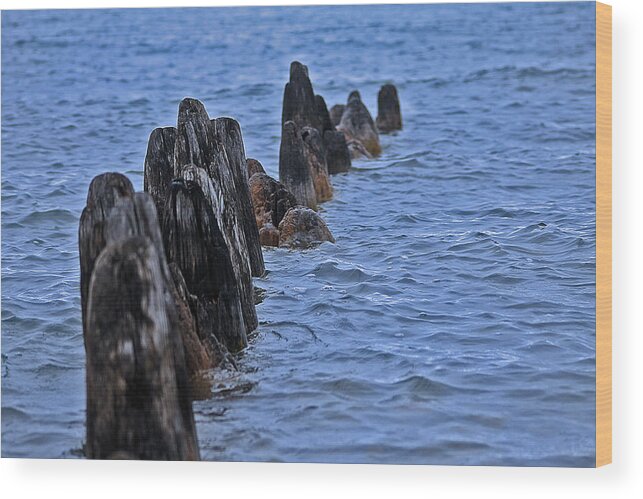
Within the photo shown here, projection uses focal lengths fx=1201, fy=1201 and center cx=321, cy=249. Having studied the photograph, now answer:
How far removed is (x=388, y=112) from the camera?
17.8 metres

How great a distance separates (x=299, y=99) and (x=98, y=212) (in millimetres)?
7642

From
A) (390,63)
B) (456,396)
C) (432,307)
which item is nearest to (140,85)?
(390,63)

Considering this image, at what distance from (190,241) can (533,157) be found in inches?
271

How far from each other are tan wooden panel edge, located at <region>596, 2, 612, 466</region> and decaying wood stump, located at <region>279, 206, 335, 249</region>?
12.6 feet

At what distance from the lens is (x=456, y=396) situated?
7953mm

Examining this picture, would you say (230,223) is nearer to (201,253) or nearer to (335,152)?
(201,253)

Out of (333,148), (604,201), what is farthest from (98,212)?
(333,148)

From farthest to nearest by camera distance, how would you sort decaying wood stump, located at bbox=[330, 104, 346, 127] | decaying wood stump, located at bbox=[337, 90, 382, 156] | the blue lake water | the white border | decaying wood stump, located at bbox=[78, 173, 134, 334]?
decaying wood stump, located at bbox=[330, 104, 346, 127], decaying wood stump, located at bbox=[337, 90, 382, 156], the blue lake water, the white border, decaying wood stump, located at bbox=[78, 173, 134, 334]

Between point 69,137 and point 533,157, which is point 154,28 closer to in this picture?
point 69,137

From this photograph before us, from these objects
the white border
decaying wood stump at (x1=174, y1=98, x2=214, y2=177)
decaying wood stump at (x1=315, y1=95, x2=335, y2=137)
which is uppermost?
decaying wood stump at (x1=174, y1=98, x2=214, y2=177)

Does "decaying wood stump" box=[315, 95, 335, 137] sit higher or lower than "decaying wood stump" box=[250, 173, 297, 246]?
higher

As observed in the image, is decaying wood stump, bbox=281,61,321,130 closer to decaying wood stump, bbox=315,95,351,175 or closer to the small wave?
decaying wood stump, bbox=315,95,351,175

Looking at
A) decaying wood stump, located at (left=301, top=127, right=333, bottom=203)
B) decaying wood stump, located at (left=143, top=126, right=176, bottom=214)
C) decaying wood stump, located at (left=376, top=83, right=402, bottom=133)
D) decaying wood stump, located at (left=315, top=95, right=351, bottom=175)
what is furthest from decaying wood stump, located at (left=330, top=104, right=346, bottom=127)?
decaying wood stump, located at (left=143, top=126, right=176, bottom=214)

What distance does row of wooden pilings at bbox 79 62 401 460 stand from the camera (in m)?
6.35
